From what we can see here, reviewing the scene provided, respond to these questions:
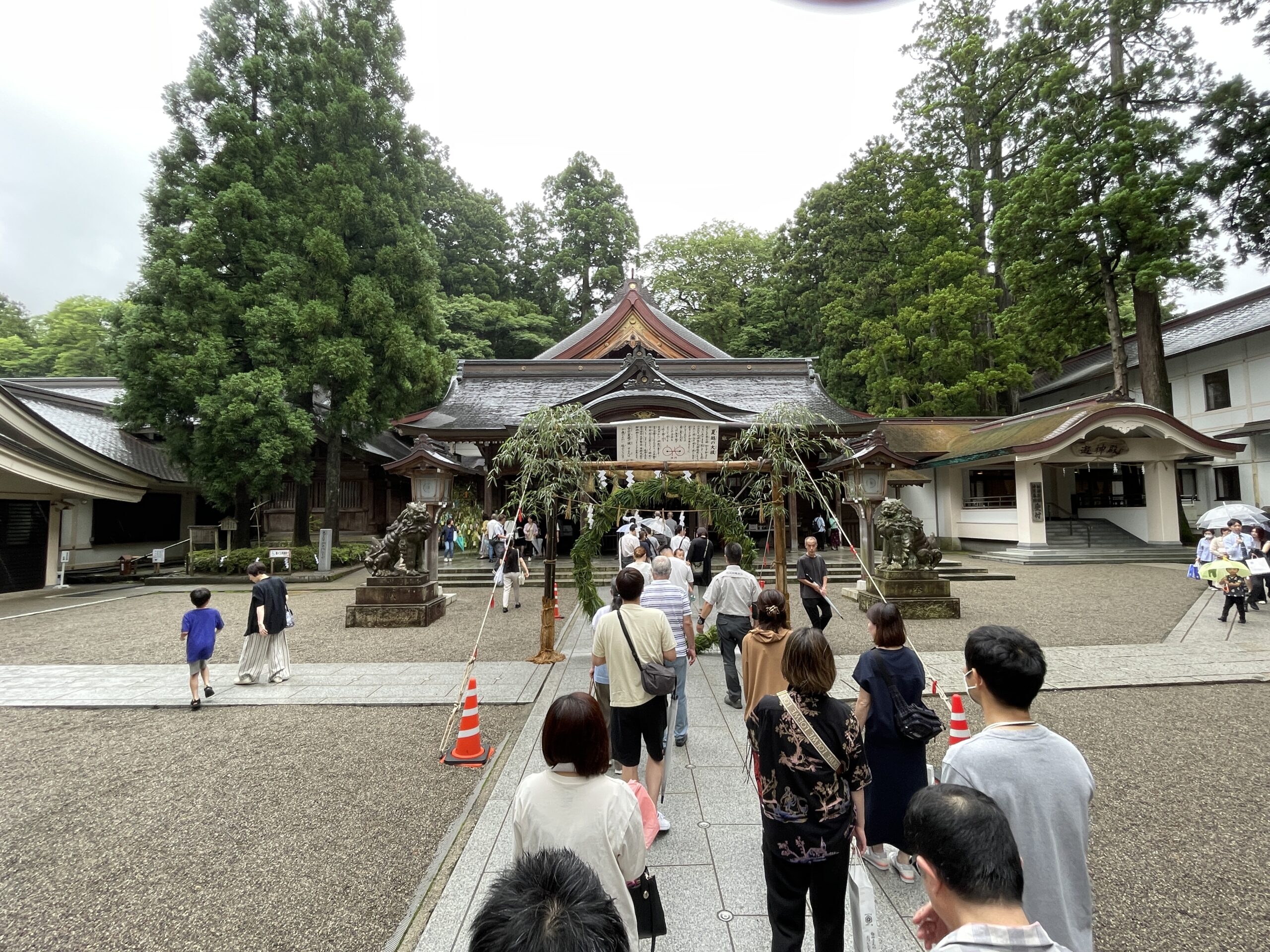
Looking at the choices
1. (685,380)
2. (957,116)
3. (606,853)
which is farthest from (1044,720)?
(957,116)

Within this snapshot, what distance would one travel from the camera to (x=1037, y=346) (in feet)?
68.5

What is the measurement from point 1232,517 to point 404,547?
17.0 metres

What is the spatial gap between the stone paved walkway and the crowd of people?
3795 millimetres

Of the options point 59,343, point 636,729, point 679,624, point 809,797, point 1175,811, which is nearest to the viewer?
point 809,797

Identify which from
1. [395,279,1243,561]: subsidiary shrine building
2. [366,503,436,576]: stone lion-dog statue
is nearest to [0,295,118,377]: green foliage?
[395,279,1243,561]: subsidiary shrine building

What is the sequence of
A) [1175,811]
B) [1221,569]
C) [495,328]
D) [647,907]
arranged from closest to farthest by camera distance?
[647,907], [1175,811], [1221,569], [495,328]

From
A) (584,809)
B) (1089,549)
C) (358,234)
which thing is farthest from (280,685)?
(1089,549)

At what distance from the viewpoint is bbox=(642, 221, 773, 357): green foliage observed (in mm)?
34688

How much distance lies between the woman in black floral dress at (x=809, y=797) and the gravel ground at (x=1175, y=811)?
1.62 meters

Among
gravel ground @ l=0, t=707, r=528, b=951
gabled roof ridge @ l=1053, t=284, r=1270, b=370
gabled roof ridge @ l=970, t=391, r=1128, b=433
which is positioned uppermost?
gabled roof ridge @ l=1053, t=284, r=1270, b=370

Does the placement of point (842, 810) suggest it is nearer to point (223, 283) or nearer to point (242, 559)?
point (242, 559)

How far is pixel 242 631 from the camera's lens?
9969 millimetres

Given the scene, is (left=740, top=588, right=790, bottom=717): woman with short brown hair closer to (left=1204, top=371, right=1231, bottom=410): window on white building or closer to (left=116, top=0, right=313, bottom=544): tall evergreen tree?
(left=116, top=0, right=313, bottom=544): tall evergreen tree

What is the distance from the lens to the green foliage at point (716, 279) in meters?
34.7
